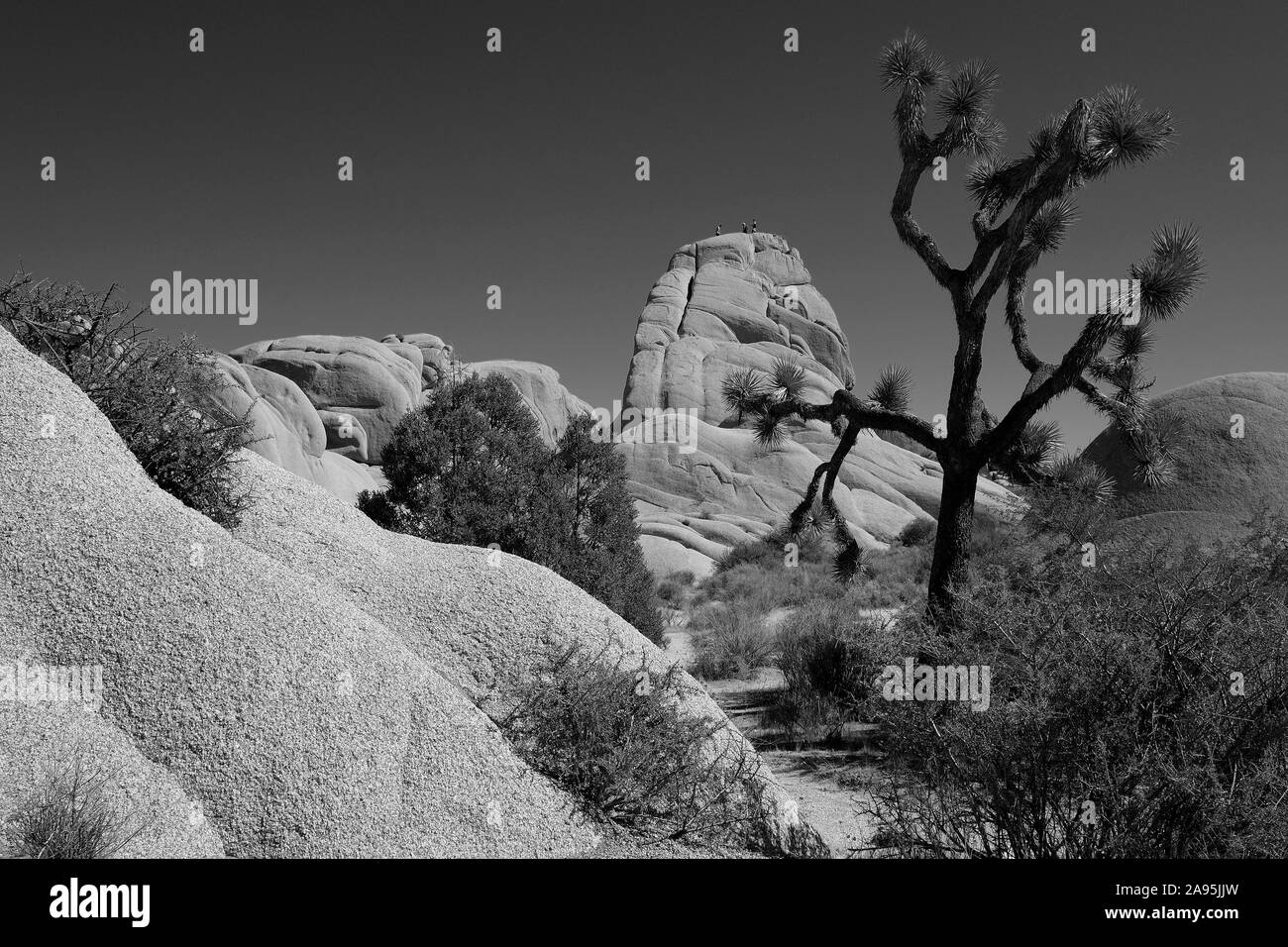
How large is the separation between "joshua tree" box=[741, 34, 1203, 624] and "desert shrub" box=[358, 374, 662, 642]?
482 centimetres

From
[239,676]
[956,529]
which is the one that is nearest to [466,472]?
[956,529]

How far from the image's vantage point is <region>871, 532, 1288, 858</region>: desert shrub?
3701mm

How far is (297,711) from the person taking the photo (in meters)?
4.56

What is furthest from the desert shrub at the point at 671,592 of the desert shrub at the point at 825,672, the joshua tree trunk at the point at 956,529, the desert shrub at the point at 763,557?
the joshua tree trunk at the point at 956,529

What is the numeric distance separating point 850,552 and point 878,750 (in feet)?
10.3

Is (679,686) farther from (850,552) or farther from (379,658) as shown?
(850,552)

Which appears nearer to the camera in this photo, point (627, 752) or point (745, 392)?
point (627, 752)

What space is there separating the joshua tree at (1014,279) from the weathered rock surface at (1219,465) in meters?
3.74

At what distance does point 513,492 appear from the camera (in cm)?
1391

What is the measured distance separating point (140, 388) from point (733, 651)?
1009 cm

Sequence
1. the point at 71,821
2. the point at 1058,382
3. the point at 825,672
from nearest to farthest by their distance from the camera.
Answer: the point at 71,821 → the point at 1058,382 → the point at 825,672

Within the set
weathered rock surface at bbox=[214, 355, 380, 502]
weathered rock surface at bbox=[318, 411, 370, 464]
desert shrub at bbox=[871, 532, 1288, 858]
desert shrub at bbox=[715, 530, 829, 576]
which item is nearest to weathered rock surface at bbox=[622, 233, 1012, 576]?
desert shrub at bbox=[715, 530, 829, 576]
